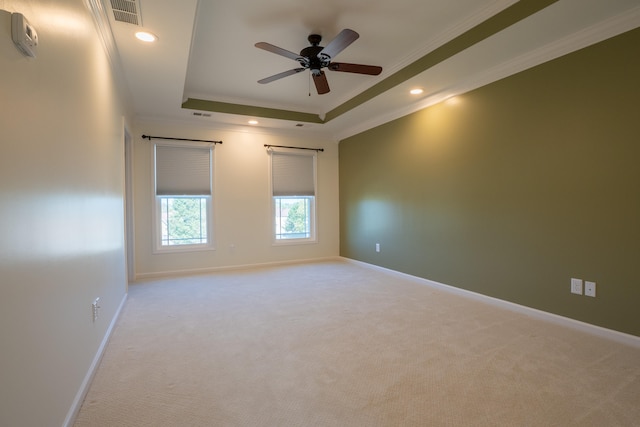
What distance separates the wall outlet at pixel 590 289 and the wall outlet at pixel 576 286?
0.04 meters

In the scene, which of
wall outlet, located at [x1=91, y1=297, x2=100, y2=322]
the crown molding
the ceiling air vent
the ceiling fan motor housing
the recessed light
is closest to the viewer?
wall outlet, located at [x1=91, y1=297, x2=100, y2=322]

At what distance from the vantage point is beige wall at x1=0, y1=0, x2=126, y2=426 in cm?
104

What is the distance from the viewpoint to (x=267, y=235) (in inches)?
221

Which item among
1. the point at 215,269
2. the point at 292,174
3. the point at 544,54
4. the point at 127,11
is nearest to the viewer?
the point at 127,11

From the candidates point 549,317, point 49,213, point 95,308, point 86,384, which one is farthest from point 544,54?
point 86,384

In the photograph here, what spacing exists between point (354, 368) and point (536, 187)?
244cm

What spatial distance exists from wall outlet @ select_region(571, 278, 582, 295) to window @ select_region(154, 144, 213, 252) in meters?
4.70

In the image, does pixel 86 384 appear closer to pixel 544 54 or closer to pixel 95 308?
pixel 95 308

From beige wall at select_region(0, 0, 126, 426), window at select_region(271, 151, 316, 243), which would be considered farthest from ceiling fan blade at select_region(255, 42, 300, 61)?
window at select_region(271, 151, 316, 243)

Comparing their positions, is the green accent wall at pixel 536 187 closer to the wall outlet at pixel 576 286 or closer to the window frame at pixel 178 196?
the wall outlet at pixel 576 286

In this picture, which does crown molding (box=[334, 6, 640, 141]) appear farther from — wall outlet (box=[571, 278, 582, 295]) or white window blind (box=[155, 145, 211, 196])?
white window blind (box=[155, 145, 211, 196])

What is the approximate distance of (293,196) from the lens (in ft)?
19.2

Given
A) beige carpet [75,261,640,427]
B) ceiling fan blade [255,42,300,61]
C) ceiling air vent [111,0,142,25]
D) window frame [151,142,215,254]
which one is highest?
ceiling air vent [111,0,142,25]

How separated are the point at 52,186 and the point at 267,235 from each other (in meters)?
4.23
